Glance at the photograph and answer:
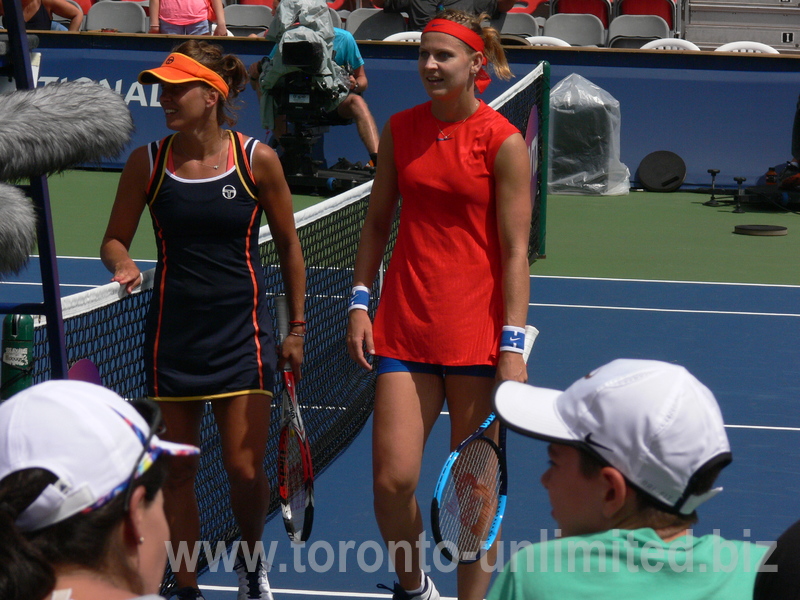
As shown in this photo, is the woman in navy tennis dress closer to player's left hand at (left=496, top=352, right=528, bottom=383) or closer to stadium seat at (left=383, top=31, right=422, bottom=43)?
player's left hand at (left=496, top=352, right=528, bottom=383)

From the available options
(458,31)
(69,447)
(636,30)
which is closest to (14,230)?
(69,447)

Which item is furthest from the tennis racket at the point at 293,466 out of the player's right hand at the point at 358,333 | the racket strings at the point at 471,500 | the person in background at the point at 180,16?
the person in background at the point at 180,16

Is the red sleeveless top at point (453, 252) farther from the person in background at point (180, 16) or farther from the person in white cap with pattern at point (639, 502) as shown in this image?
the person in background at point (180, 16)

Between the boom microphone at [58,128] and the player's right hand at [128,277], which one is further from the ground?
the boom microphone at [58,128]

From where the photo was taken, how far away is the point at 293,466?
390cm

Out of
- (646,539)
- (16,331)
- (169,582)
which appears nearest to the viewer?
(646,539)

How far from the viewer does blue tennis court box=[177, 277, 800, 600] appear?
13.9 feet

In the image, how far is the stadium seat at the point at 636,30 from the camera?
48.5 feet

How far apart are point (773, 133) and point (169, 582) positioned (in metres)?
10.6

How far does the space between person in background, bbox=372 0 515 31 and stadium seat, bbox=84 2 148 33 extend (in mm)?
3469

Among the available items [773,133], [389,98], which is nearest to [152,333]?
[389,98]

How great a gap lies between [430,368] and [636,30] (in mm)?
12370

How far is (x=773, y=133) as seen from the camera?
12.6m

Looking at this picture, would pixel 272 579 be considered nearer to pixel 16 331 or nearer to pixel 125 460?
pixel 16 331
